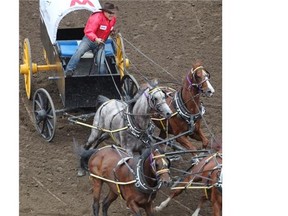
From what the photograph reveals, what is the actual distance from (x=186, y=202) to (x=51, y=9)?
275cm

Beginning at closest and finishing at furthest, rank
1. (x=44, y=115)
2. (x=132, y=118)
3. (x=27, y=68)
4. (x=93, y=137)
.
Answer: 1. (x=132, y=118)
2. (x=93, y=137)
3. (x=44, y=115)
4. (x=27, y=68)

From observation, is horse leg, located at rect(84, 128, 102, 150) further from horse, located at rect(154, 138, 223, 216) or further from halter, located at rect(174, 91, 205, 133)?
horse, located at rect(154, 138, 223, 216)

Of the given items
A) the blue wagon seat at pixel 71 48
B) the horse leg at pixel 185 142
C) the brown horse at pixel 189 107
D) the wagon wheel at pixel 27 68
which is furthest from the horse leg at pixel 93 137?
the wagon wheel at pixel 27 68

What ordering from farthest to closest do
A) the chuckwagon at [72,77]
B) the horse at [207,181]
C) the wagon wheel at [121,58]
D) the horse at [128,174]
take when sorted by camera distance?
1. the wagon wheel at [121,58]
2. the chuckwagon at [72,77]
3. the horse at [207,181]
4. the horse at [128,174]

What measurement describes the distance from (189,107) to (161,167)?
182 cm

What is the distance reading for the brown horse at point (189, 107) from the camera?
9.57 meters

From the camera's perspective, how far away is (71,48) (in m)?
10.8

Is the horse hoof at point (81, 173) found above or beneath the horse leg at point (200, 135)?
beneath

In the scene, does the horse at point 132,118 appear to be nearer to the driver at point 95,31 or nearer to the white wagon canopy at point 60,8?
the driver at point 95,31

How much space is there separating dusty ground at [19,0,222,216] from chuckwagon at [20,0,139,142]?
0.91 feet

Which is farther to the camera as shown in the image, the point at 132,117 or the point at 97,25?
the point at 97,25

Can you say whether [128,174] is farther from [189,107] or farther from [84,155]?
[189,107]

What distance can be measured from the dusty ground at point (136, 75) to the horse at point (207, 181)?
0.89ft

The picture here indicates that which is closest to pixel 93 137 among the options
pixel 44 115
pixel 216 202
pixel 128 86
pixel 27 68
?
pixel 128 86
